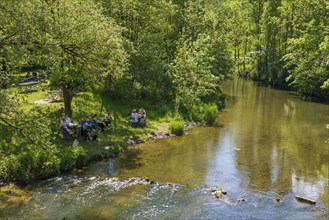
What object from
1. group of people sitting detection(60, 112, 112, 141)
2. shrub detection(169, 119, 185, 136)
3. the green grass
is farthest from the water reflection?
group of people sitting detection(60, 112, 112, 141)

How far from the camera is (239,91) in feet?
198

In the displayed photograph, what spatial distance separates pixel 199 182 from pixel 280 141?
11.7m

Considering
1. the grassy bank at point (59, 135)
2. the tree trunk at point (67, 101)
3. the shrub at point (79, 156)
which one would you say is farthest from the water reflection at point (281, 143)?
the tree trunk at point (67, 101)

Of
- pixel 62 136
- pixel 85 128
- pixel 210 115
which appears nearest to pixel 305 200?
pixel 85 128

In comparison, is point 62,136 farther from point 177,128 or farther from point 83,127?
point 177,128

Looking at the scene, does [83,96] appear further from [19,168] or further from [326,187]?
[326,187]

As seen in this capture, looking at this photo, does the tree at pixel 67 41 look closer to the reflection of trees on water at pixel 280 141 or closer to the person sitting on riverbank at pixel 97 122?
the person sitting on riverbank at pixel 97 122

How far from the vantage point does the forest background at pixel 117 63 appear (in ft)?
58.6

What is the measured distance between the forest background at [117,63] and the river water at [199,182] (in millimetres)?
2071

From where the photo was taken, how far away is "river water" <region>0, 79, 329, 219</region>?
714 inches

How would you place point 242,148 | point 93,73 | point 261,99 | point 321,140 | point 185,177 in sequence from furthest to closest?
point 261,99
point 321,140
point 242,148
point 93,73
point 185,177

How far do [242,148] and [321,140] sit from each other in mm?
7740

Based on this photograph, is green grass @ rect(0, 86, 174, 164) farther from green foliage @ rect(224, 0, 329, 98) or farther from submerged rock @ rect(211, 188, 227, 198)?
green foliage @ rect(224, 0, 329, 98)

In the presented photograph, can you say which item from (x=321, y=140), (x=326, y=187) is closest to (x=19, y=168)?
(x=326, y=187)
